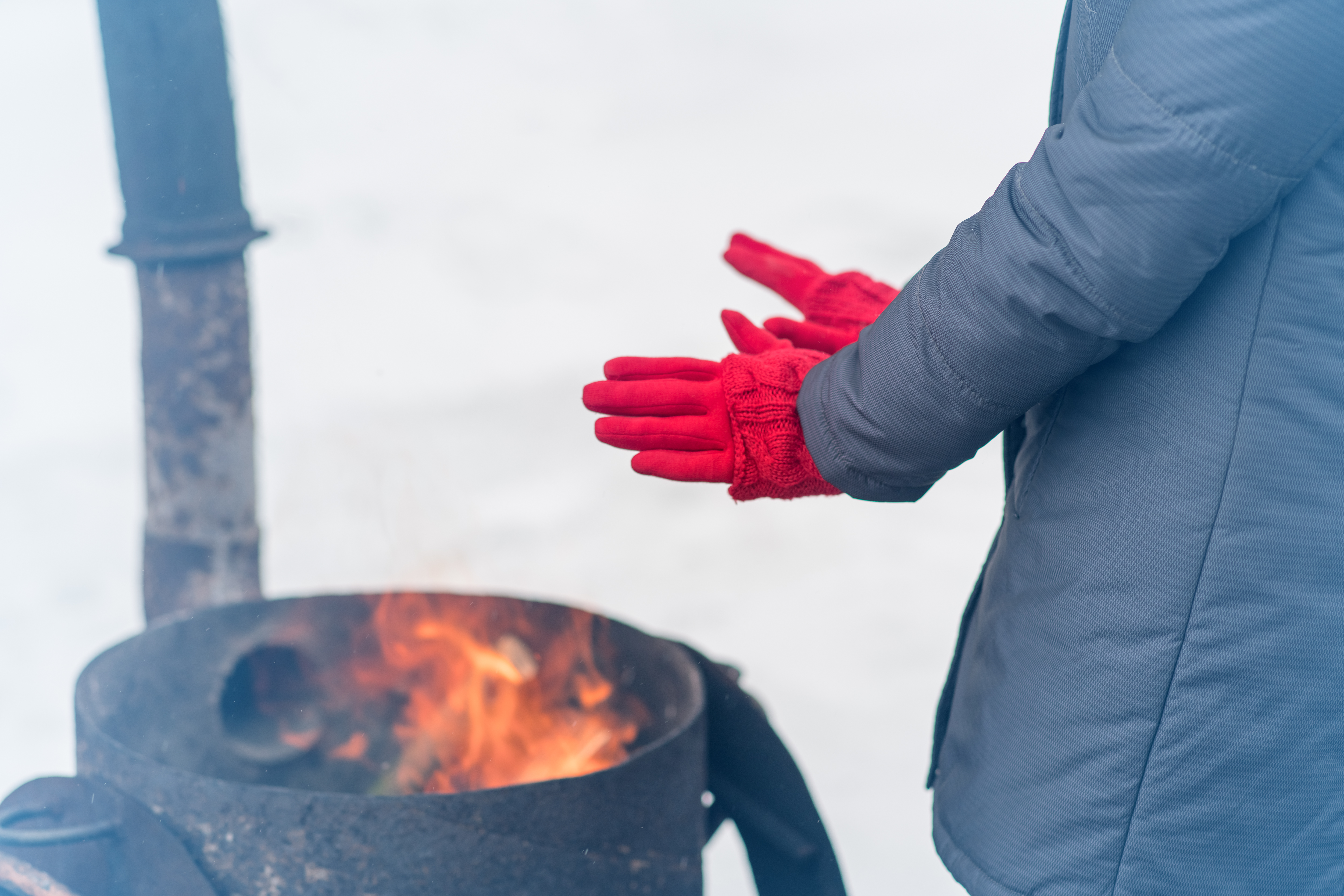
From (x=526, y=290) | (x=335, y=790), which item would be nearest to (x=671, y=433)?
(x=335, y=790)

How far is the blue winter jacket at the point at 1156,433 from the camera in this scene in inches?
33.2

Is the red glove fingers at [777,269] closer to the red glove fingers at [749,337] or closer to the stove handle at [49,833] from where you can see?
the red glove fingers at [749,337]

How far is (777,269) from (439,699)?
1.01m

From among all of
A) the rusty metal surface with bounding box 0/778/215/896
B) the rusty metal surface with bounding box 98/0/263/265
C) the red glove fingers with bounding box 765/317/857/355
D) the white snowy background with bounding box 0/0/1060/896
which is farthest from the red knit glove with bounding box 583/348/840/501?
the white snowy background with bounding box 0/0/1060/896

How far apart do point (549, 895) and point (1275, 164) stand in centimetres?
112

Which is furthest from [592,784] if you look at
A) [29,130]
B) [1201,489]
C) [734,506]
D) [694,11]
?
[29,130]

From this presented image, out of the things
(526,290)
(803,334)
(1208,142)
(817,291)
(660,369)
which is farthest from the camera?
(526,290)

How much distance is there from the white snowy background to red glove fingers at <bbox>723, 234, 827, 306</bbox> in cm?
131

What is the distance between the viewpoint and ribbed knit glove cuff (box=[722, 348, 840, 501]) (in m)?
1.15

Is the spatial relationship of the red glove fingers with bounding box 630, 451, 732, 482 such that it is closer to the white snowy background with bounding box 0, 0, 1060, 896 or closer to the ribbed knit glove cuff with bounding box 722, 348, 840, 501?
the ribbed knit glove cuff with bounding box 722, 348, 840, 501

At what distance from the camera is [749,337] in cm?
131

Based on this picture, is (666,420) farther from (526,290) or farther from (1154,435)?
(526,290)

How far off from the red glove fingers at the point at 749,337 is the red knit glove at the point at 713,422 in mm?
105

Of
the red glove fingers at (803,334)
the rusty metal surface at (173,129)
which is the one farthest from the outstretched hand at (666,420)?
the rusty metal surface at (173,129)
